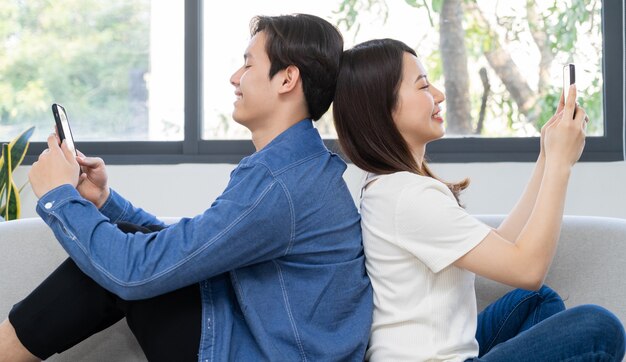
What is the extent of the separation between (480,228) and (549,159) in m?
0.19

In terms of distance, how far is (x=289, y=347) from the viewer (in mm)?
1326

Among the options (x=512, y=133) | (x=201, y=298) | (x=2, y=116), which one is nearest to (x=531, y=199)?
(x=201, y=298)

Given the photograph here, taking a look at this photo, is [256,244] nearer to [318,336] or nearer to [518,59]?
[318,336]

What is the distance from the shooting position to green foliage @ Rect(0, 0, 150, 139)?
116 inches

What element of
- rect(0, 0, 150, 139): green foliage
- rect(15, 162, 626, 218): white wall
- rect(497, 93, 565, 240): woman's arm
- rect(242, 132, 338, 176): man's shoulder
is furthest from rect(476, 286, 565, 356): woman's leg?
rect(0, 0, 150, 139): green foliage

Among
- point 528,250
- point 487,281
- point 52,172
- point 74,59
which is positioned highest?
point 74,59

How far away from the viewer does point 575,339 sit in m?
1.27

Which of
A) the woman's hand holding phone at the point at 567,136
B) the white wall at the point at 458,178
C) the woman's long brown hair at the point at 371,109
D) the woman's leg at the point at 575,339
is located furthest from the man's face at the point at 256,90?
the white wall at the point at 458,178

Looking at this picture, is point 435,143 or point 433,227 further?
point 435,143

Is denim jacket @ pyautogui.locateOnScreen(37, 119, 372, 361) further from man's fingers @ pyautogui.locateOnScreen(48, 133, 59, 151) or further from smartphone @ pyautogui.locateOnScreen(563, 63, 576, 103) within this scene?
smartphone @ pyautogui.locateOnScreen(563, 63, 576, 103)

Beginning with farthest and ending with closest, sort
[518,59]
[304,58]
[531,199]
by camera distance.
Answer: [518,59]
[531,199]
[304,58]

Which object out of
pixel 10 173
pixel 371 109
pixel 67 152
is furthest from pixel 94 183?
pixel 10 173

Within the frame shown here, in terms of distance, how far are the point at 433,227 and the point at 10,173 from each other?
1714 millimetres

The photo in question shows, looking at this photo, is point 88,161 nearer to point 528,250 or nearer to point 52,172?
point 52,172
